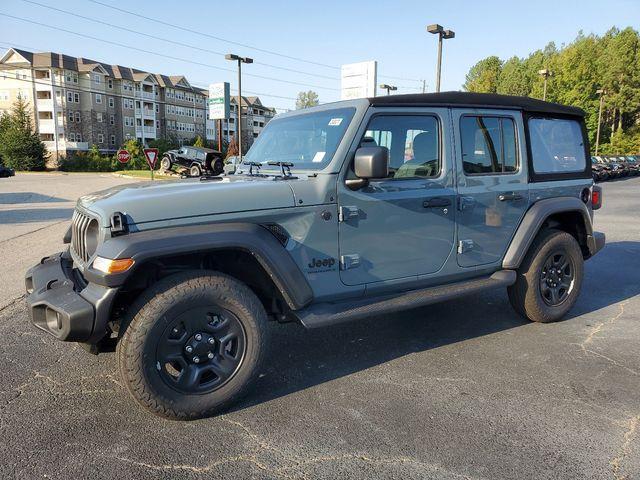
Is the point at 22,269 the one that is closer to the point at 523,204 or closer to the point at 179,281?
the point at 179,281

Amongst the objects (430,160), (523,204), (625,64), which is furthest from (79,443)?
(625,64)

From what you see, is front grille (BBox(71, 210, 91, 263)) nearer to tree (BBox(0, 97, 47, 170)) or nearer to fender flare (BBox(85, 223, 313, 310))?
fender flare (BBox(85, 223, 313, 310))

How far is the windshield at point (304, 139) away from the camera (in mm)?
3496

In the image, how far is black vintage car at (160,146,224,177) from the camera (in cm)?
2978

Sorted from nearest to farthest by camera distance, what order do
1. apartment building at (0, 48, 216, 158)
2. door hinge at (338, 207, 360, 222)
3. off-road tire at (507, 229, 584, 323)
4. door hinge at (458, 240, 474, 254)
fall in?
door hinge at (338, 207, 360, 222) → door hinge at (458, 240, 474, 254) → off-road tire at (507, 229, 584, 323) → apartment building at (0, 48, 216, 158)

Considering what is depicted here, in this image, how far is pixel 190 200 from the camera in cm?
291

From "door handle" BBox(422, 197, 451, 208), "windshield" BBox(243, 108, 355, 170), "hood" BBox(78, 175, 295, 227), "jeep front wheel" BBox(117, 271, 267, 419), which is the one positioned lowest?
"jeep front wheel" BBox(117, 271, 267, 419)

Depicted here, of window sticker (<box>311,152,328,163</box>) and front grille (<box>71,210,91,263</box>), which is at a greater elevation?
window sticker (<box>311,152,328,163</box>)

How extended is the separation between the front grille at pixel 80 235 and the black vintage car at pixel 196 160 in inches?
1038

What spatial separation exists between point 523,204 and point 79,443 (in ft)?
12.5

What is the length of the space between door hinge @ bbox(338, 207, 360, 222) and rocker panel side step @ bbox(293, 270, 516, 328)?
587mm

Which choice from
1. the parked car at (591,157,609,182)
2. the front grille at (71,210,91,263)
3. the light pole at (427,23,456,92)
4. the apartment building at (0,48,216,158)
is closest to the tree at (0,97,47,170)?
the apartment building at (0,48,216,158)

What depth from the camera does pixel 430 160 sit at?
3811mm

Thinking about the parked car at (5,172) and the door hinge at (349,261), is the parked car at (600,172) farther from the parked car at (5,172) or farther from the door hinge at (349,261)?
the parked car at (5,172)
